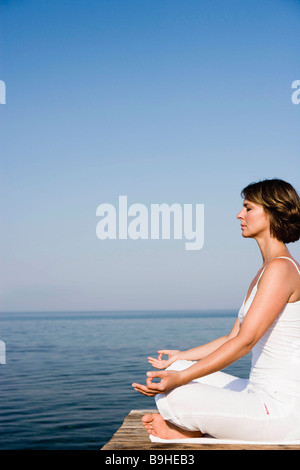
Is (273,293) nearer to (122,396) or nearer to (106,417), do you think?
(106,417)

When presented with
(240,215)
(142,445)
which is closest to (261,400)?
(142,445)

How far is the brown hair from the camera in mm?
2975

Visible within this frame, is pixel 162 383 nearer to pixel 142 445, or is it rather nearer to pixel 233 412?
pixel 233 412

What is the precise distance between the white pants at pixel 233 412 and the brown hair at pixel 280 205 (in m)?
0.94

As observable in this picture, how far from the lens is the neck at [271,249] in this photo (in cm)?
302

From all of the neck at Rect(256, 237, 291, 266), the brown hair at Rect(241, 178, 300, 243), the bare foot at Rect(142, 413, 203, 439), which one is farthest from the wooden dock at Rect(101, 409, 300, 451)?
the brown hair at Rect(241, 178, 300, 243)

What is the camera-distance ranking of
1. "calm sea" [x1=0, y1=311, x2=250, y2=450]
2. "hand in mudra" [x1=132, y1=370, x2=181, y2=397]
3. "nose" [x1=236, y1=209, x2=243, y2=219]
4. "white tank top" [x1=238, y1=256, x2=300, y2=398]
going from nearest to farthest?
"hand in mudra" [x1=132, y1=370, x2=181, y2=397]
"white tank top" [x1=238, y1=256, x2=300, y2=398]
"nose" [x1=236, y1=209, x2=243, y2=219]
"calm sea" [x1=0, y1=311, x2=250, y2=450]

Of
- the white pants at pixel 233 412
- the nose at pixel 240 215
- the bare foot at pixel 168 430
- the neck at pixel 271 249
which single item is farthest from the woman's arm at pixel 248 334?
the nose at pixel 240 215

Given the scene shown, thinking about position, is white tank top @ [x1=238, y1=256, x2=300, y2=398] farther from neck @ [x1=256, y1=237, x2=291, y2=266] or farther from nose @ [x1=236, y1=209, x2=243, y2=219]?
nose @ [x1=236, y1=209, x2=243, y2=219]

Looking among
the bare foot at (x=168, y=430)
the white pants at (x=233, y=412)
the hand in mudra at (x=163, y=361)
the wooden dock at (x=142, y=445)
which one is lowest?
the wooden dock at (x=142, y=445)

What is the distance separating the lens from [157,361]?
3256 millimetres

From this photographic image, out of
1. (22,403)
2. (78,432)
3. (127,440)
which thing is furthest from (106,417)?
(127,440)

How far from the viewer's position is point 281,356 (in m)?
2.83

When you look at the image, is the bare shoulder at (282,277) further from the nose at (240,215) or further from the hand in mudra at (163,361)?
the hand in mudra at (163,361)
